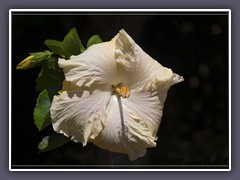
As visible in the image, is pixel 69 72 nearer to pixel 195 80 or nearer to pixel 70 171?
pixel 70 171

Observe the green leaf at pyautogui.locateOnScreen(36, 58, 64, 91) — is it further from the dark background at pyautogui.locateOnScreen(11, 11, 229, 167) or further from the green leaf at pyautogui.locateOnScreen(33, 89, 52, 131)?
the dark background at pyautogui.locateOnScreen(11, 11, 229, 167)

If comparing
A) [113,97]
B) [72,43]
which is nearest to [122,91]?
[113,97]

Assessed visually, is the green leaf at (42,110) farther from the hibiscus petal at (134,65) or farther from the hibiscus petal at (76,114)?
the hibiscus petal at (134,65)

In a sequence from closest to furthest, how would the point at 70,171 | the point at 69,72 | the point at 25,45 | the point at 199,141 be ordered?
the point at 69,72 → the point at 70,171 → the point at 25,45 → the point at 199,141

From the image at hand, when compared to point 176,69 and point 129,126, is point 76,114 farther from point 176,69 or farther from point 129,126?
point 176,69

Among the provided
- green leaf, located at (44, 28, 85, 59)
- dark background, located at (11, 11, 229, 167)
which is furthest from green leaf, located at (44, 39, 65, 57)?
dark background, located at (11, 11, 229, 167)

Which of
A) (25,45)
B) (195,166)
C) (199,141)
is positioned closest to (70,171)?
(195,166)
